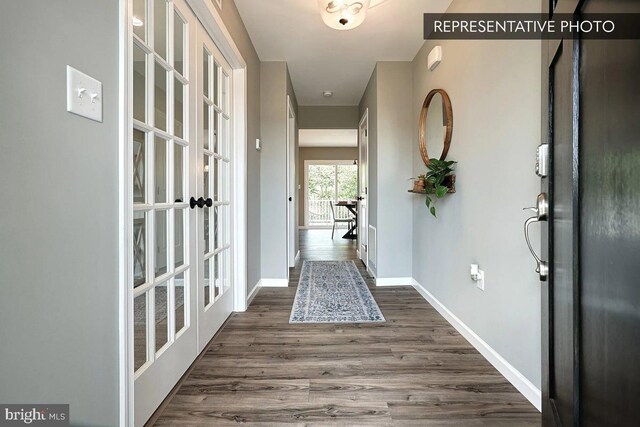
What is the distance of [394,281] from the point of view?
329cm

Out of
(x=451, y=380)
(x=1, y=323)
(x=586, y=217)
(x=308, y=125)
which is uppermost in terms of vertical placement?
(x=308, y=125)

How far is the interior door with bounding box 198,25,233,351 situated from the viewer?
6.04 feet

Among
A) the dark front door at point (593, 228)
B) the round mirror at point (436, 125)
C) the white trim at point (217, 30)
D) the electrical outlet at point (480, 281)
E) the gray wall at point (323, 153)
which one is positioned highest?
the gray wall at point (323, 153)

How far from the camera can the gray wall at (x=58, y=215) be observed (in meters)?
0.66

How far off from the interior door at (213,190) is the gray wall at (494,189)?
1683mm

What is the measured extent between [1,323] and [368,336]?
1.86m

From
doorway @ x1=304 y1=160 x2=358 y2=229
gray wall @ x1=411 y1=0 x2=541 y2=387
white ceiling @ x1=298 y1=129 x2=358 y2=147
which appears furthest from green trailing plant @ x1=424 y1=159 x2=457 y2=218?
doorway @ x1=304 y1=160 x2=358 y2=229

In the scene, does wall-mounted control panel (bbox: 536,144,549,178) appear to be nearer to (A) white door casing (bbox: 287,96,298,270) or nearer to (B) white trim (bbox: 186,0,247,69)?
(B) white trim (bbox: 186,0,247,69)

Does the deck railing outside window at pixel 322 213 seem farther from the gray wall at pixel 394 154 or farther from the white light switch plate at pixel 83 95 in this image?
the white light switch plate at pixel 83 95

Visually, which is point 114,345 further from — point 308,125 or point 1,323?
point 308,125

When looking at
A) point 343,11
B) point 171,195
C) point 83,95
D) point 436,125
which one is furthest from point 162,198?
point 436,125

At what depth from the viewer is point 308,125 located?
494cm

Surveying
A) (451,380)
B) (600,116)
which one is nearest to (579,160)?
(600,116)

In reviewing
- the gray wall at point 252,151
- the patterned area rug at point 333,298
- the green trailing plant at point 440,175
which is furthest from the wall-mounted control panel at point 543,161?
the gray wall at point 252,151
